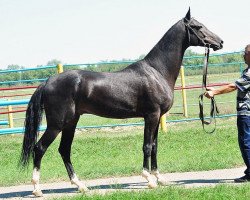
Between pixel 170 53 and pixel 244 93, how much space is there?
1.32 meters

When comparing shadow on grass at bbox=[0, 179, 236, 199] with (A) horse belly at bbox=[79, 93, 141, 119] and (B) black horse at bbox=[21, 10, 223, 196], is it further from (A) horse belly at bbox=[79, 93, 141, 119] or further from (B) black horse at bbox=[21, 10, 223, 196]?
(A) horse belly at bbox=[79, 93, 141, 119]

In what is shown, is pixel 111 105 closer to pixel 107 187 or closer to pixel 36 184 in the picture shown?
pixel 107 187

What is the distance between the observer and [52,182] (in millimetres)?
8789

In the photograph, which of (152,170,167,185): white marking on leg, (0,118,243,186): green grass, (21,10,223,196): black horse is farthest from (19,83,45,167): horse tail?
(152,170,167,185): white marking on leg

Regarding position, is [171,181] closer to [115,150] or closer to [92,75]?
[92,75]

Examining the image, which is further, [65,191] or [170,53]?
[170,53]

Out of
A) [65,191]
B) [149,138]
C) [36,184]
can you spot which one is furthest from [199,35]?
[36,184]

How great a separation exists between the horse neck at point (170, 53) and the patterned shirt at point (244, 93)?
3.51ft

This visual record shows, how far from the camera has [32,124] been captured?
784 cm

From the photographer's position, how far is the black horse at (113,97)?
756 centimetres

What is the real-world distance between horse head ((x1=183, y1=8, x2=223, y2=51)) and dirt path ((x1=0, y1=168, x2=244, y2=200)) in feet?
6.76

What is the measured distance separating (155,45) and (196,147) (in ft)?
13.9

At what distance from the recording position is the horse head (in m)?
7.98

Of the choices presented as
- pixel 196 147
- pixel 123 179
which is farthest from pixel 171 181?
pixel 196 147
